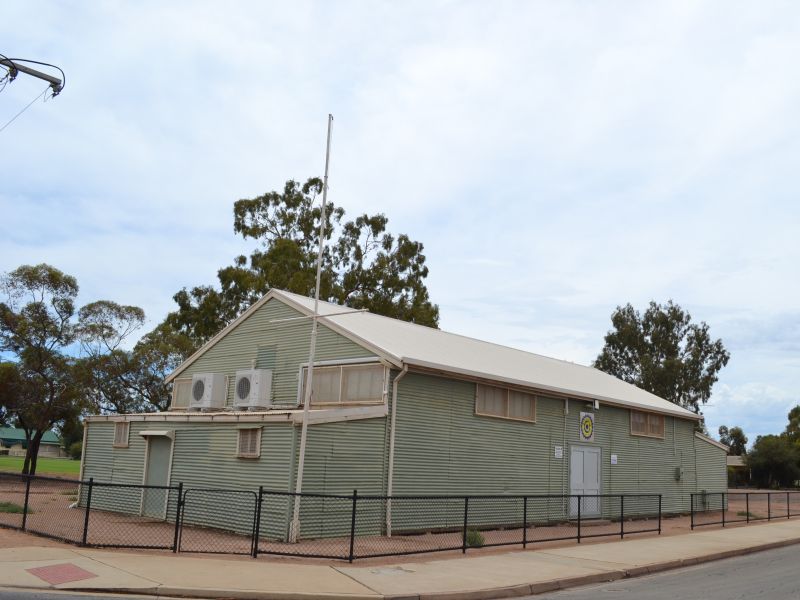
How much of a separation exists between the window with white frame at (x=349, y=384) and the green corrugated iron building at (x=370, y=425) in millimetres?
41

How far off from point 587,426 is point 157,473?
13.8 m

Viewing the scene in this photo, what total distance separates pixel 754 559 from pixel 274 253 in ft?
120

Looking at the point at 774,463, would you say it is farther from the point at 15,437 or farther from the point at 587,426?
the point at 15,437

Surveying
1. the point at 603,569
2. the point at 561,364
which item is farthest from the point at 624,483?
the point at 603,569

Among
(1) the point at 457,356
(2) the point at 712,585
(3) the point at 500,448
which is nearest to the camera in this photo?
(2) the point at 712,585

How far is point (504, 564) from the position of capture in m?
14.3

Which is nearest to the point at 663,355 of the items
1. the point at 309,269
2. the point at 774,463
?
the point at 774,463

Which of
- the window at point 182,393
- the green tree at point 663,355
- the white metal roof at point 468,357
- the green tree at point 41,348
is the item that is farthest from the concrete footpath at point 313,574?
the green tree at point 663,355

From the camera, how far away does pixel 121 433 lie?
22.8m

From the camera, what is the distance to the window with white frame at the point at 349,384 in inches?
751

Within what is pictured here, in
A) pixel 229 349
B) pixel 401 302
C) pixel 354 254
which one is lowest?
pixel 229 349

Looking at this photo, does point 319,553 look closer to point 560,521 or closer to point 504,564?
point 504,564

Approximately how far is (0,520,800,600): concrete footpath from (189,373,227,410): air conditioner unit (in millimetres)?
9644

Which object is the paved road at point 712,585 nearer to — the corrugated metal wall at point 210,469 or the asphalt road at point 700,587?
the asphalt road at point 700,587
